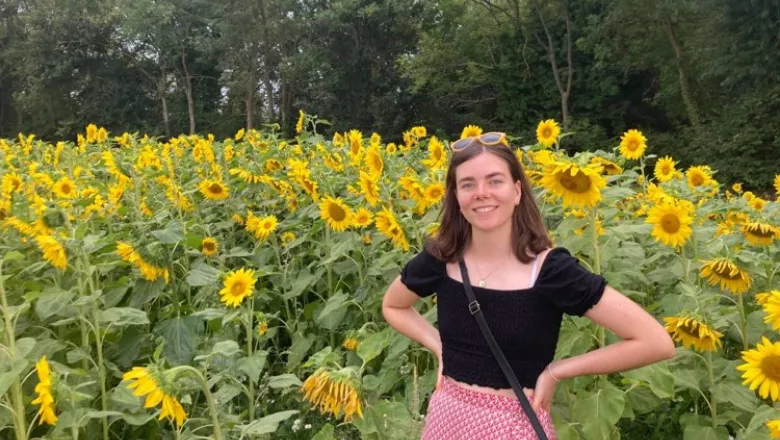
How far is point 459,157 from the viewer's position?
1709 mm

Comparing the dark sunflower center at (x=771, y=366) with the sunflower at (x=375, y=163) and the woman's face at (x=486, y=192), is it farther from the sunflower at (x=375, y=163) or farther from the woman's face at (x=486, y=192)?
the sunflower at (x=375, y=163)

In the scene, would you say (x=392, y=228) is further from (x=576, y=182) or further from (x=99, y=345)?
(x=99, y=345)

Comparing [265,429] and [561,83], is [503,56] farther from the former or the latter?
[265,429]

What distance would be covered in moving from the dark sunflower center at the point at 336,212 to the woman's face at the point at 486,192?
1310 mm

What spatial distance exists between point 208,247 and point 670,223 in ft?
6.20

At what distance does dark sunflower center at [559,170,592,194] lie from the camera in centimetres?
177

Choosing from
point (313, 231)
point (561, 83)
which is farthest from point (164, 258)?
point (561, 83)

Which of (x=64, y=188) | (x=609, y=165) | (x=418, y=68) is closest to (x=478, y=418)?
(x=609, y=165)

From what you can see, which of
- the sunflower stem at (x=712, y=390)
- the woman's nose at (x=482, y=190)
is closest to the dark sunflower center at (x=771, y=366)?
the sunflower stem at (x=712, y=390)

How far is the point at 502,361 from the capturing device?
157 cm

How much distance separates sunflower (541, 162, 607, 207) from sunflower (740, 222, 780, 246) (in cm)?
89

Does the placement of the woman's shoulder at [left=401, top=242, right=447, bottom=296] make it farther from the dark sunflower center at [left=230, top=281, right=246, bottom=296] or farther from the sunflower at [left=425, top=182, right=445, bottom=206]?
the sunflower at [left=425, top=182, right=445, bottom=206]

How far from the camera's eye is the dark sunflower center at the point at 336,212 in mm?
2932

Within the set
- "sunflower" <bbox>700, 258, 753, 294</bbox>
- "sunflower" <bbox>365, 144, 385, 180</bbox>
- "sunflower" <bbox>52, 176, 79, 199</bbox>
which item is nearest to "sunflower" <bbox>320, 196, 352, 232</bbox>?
"sunflower" <bbox>365, 144, 385, 180</bbox>
